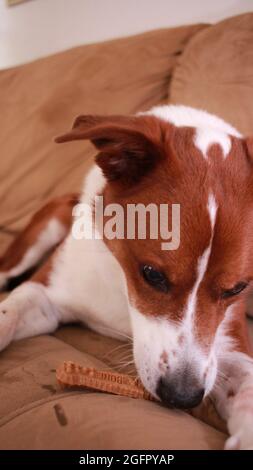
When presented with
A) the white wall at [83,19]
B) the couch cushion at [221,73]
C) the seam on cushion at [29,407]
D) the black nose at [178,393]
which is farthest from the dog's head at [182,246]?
the white wall at [83,19]

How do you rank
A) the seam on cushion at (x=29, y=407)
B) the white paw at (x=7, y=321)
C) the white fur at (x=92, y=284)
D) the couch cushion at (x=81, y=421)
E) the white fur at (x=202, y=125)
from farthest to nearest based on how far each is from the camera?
the white fur at (x=92, y=284) < the white paw at (x=7, y=321) < the white fur at (x=202, y=125) < the seam on cushion at (x=29, y=407) < the couch cushion at (x=81, y=421)

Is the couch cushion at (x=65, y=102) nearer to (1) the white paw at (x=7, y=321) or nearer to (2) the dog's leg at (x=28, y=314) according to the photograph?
(2) the dog's leg at (x=28, y=314)

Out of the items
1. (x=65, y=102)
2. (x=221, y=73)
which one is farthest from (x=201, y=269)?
(x=65, y=102)

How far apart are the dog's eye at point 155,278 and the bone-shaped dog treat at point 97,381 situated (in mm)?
200

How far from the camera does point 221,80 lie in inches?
70.0

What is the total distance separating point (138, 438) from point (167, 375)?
19 cm

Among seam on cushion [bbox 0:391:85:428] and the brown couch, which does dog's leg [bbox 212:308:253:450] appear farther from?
seam on cushion [bbox 0:391:85:428]

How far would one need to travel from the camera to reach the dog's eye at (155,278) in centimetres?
101

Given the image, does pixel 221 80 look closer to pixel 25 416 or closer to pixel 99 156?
pixel 99 156

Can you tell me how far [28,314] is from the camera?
54.1 inches

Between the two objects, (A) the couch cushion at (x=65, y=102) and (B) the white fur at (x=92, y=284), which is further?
(A) the couch cushion at (x=65, y=102)

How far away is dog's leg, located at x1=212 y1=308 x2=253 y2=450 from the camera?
0.87 meters

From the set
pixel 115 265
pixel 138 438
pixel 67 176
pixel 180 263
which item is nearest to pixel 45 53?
pixel 67 176

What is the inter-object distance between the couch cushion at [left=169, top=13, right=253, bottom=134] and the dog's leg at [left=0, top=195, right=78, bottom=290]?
1.91 ft
